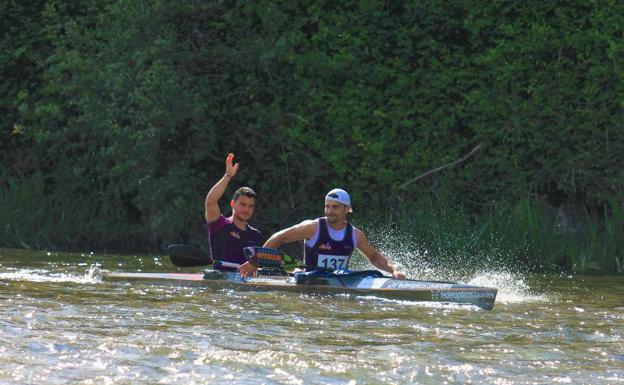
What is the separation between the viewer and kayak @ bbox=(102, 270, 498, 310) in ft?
41.1

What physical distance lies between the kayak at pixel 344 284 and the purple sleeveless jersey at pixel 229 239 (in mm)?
388

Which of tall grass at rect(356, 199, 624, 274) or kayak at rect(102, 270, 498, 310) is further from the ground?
tall grass at rect(356, 199, 624, 274)

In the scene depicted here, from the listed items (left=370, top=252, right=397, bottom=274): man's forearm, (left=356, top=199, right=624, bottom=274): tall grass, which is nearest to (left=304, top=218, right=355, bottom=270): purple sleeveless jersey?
(left=370, top=252, right=397, bottom=274): man's forearm

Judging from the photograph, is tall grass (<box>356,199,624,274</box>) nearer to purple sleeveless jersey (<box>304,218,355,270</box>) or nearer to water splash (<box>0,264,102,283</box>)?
purple sleeveless jersey (<box>304,218,355,270</box>)

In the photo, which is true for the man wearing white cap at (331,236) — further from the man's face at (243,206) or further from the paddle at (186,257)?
the paddle at (186,257)

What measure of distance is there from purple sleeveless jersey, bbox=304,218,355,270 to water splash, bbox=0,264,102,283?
95.8 inches

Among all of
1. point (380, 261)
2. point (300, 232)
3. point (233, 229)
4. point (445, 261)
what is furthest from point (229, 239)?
point (445, 261)

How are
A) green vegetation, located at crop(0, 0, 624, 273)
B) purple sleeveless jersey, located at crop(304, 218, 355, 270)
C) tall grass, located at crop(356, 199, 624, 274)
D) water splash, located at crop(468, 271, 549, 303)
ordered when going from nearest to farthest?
water splash, located at crop(468, 271, 549, 303) → purple sleeveless jersey, located at crop(304, 218, 355, 270) → tall grass, located at crop(356, 199, 624, 274) → green vegetation, located at crop(0, 0, 624, 273)

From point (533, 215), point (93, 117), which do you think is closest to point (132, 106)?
point (93, 117)

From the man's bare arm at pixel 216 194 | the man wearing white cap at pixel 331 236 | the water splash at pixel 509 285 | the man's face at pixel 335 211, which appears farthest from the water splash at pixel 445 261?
the man's bare arm at pixel 216 194

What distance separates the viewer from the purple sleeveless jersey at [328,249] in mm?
14211

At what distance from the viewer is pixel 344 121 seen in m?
18.3

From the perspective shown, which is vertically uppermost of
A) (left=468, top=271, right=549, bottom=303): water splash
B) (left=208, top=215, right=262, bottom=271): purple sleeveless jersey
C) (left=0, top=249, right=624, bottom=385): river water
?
(left=208, top=215, right=262, bottom=271): purple sleeveless jersey

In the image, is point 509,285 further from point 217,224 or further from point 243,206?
point 217,224
